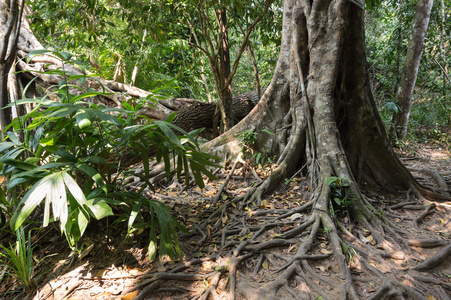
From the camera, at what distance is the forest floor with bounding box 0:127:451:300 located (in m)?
1.89

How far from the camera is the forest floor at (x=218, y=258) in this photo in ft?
6.21

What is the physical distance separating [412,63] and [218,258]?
5.47 m

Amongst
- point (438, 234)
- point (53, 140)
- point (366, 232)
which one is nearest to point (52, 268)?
point (53, 140)

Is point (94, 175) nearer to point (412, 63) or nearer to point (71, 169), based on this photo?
point (71, 169)

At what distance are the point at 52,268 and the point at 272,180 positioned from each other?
2182 mm

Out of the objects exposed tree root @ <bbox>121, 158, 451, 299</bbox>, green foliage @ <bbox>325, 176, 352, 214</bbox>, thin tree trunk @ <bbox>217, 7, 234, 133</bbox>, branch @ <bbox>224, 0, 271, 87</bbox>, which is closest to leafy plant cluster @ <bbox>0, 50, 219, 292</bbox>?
exposed tree root @ <bbox>121, 158, 451, 299</bbox>

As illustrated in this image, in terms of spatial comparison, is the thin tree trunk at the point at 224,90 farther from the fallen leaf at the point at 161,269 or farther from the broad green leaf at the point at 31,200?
the broad green leaf at the point at 31,200

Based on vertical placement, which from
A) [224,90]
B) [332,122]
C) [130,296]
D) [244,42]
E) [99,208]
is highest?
[244,42]

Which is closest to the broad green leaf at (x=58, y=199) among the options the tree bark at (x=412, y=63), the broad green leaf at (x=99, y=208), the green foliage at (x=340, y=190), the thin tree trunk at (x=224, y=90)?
the broad green leaf at (x=99, y=208)

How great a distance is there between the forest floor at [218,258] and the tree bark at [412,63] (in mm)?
3341

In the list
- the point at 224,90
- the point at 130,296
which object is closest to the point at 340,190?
the point at 130,296

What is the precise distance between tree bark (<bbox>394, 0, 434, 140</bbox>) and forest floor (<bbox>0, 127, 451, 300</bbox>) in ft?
11.0

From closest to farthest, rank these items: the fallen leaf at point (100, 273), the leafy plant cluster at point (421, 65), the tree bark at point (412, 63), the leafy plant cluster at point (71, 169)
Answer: the leafy plant cluster at point (71, 169), the fallen leaf at point (100, 273), the tree bark at point (412, 63), the leafy plant cluster at point (421, 65)

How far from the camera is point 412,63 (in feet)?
17.6
